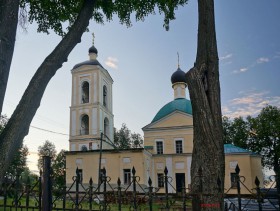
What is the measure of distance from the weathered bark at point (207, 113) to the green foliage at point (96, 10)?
2.13 meters

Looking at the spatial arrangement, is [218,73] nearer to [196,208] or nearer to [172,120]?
[196,208]

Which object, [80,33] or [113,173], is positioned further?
[113,173]

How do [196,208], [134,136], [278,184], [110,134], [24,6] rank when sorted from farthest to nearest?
[134,136] < [110,134] < [24,6] < [196,208] < [278,184]

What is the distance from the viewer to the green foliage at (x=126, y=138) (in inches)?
1920

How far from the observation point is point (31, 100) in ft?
14.0

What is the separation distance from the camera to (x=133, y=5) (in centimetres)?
712

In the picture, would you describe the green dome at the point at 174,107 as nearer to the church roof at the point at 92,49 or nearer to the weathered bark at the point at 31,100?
the church roof at the point at 92,49

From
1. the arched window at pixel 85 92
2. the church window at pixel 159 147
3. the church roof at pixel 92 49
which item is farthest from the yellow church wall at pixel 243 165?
the church roof at pixel 92 49

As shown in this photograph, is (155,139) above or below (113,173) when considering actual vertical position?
above

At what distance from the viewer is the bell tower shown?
92.7 feet

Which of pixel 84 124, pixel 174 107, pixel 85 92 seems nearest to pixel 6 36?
pixel 174 107

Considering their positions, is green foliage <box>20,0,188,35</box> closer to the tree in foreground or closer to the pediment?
the pediment

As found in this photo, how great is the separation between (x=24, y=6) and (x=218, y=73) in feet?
14.2

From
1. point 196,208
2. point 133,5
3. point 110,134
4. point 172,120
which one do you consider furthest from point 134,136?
point 196,208
